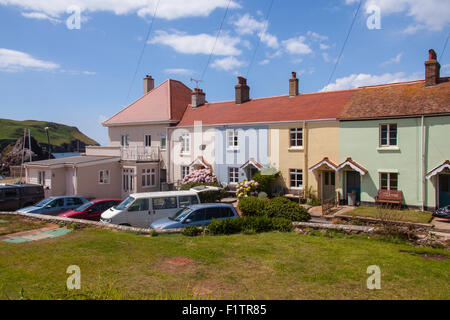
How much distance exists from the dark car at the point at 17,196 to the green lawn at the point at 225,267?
10.7m

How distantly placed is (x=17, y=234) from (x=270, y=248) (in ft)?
32.2

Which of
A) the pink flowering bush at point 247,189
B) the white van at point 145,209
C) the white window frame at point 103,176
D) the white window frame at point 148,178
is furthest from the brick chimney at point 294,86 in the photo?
the white window frame at point 103,176

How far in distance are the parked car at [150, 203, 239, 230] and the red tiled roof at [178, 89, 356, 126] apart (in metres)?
12.7

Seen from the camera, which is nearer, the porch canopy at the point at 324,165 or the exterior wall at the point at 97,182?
the porch canopy at the point at 324,165

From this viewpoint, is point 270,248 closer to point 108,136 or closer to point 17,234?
point 17,234

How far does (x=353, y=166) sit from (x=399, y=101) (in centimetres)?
521

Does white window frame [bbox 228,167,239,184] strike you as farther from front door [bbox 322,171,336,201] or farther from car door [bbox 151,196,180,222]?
car door [bbox 151,196,180,222]

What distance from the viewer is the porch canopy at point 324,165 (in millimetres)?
21692

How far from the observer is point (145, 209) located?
15258 mm

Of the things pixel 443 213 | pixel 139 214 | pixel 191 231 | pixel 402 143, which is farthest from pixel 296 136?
pixel 191 231

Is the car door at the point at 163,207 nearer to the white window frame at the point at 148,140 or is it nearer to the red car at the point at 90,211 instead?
the red car at the point at 90,211

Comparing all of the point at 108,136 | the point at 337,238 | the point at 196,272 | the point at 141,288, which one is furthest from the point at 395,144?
the point at 108,136
